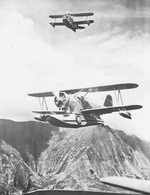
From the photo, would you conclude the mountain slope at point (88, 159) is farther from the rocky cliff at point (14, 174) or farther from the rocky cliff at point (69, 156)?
the rocky cliff at point (14, 174)

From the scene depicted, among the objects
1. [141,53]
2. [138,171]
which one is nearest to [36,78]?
[141,53]

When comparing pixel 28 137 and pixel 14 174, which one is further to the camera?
pixel 14 174

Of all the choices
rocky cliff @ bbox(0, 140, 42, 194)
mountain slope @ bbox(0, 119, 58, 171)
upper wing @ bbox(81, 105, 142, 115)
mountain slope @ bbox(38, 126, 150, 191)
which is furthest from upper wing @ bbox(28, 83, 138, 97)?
rocky cliff @ bbox(0, 140, 42, 194)

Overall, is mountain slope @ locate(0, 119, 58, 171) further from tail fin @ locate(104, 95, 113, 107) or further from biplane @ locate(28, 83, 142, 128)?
tail fin @ locate(104, 95, 113, 107)

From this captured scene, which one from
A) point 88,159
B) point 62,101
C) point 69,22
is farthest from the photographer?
point 88,159

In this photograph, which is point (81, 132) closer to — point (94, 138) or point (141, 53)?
point (94, 138)

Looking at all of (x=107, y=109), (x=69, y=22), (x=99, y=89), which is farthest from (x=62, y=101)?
(x=69, y=22)

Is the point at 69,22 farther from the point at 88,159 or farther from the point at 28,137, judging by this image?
the point at 88,159
